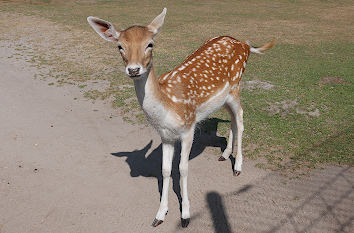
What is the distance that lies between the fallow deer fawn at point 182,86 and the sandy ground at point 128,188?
38 cm

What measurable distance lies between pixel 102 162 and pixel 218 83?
8.19 ft

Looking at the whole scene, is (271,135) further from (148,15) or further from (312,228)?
(148,15)

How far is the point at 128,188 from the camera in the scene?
5043 millimetres

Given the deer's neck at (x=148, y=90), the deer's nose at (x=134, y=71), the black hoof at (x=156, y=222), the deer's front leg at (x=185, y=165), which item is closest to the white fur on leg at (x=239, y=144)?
the deer's front leg at (x=185, y=165)

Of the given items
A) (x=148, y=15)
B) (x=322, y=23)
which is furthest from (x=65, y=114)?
(x=322, y=23)

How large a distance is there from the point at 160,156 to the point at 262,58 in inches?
287

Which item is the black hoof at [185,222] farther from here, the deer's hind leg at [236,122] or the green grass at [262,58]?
the green grass at [262,58]

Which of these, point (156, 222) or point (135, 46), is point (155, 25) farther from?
point (156, 222)

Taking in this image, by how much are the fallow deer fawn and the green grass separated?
5.12 feet

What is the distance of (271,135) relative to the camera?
21.3 feet

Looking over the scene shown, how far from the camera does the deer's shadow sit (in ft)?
17.7

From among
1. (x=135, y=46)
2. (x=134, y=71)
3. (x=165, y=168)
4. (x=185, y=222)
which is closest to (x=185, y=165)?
(x=165, y=168)

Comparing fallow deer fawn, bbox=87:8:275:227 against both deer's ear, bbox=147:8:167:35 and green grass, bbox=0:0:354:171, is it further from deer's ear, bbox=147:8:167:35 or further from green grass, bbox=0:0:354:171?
green grass, bbox=0:0:354:171

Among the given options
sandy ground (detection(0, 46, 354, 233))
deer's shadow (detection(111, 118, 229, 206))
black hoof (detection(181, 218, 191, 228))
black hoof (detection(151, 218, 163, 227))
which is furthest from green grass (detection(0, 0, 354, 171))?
black hoof (detection(151, 218, 163, 227))
